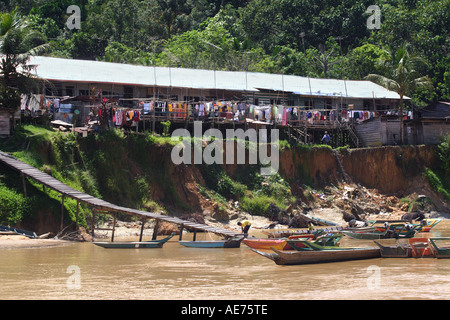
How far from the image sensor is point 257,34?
59.1 m

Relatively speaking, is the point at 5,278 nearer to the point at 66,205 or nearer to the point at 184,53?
the point at 66,205

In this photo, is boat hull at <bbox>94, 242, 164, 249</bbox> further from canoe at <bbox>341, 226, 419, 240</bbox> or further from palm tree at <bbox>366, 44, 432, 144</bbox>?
palm tree at <bbox>366, 44, 432, 144</bbox>

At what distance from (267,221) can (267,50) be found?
3012 cm

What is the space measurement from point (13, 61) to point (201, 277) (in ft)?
54.2

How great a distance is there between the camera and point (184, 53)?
52.0 metres

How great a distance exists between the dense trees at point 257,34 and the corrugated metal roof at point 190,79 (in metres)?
6.76

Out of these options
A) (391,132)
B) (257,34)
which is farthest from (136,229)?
(257,34)

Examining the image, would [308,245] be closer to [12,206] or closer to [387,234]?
[387,234]

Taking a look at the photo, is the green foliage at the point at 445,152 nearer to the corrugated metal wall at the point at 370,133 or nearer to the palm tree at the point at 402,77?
the palm tree at the point at 402,77

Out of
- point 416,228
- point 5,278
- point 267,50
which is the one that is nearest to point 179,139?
point 416,228

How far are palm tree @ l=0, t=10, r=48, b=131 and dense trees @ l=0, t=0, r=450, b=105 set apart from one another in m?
20.3

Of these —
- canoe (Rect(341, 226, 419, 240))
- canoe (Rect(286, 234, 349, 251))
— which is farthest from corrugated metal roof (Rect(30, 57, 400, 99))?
canoe (Rect(286, 234, 349, 251))

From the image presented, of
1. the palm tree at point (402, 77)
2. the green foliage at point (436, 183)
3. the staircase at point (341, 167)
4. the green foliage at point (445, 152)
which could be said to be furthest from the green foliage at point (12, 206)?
the green foliage at point (445, 152)

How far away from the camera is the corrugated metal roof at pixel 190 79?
3531 centimetres
